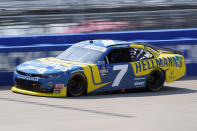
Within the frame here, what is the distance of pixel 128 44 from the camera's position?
10109mm

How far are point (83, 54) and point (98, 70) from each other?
65 centimetres

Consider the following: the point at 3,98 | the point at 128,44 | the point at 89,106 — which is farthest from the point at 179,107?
the point at 3,98

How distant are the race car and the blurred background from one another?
9.04m

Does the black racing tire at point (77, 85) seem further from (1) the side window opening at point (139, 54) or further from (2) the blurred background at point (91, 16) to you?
(2) the blurred background at point (91, 16)

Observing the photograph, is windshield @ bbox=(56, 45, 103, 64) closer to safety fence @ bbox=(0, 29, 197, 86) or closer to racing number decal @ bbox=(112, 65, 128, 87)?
racing number decal @ bbox=(112, 65, 128, 87)

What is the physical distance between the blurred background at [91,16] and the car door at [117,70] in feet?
31.0

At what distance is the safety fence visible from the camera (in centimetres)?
1087

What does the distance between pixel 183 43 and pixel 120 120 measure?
6.58 meters

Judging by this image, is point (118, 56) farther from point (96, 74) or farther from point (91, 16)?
point (91, 16)

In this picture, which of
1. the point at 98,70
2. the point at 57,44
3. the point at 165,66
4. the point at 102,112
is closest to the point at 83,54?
the point at 98,70

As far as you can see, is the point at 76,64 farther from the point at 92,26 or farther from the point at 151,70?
the point at 92,26

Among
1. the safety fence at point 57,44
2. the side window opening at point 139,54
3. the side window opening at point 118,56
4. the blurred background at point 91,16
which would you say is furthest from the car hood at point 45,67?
the blurred background at point 91,16

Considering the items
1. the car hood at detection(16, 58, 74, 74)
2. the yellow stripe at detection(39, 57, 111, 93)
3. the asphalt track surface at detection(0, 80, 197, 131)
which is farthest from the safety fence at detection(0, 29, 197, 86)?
the yellow stripe at detection(39, 57, 111, 93)

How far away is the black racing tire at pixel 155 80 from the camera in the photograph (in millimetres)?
10250
